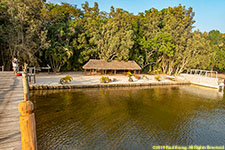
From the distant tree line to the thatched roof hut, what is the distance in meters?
1.32

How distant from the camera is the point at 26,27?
26016 mm

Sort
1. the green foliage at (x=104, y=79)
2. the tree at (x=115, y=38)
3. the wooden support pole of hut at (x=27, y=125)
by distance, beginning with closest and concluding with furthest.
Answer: the wooden support pole of hut at (x=27, y=125) → the green foliage at (x=104, y=79) → the tree at (x=115, y=38)

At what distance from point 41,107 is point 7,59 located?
2002 centimetres

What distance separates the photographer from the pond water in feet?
27.3

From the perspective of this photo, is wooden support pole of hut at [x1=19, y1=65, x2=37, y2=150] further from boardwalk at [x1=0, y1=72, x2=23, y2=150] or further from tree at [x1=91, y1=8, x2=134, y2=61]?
tree at [x1=91, y1=8, x2=134, y2=61]

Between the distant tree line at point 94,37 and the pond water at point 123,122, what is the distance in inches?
555

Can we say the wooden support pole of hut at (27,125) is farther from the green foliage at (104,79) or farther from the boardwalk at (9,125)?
the green foliage at (104,79)

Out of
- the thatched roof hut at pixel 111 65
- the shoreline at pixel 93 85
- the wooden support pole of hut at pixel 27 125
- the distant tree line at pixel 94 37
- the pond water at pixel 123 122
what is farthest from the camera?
the thatched roof hut at pixel 111 65

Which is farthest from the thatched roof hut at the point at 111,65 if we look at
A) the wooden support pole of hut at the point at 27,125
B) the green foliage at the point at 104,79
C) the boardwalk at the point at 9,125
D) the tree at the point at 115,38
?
the wooden support pole of hut at the point at 27,125

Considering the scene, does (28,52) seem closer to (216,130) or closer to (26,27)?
(26,27)

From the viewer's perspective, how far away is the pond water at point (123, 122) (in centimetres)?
832

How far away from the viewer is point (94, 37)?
30.8 m

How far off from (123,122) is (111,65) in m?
20.0

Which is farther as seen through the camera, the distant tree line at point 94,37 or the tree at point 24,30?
the distant tree line at point 94,37
